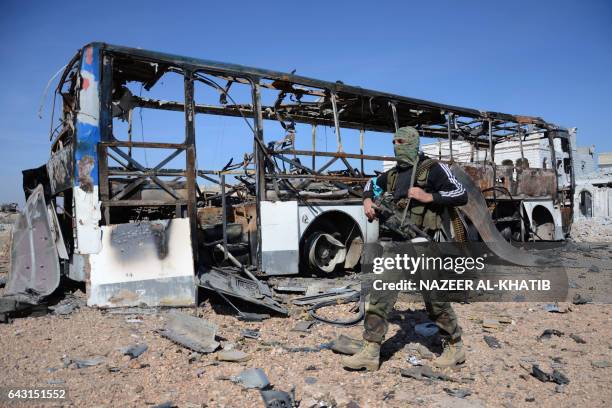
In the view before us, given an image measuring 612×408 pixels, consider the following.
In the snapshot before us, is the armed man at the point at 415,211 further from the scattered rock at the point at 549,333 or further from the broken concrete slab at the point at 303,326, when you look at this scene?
the scattered rock at the point at 549,333

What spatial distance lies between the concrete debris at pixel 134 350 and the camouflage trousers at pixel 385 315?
6.45 ft

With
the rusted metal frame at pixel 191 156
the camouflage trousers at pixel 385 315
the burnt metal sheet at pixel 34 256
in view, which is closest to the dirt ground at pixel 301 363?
the camouflage trousers at pixel 385 315

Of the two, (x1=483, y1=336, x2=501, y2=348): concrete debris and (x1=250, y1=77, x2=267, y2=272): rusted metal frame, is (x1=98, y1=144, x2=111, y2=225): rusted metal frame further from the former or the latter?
(x1=483, y1=336, x2=501, y2=348): concrete debris

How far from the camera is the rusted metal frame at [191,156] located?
17.6 feet

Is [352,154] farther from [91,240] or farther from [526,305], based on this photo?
[91,240]

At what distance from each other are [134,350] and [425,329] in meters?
2.77

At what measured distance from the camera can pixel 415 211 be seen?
3.53 metres

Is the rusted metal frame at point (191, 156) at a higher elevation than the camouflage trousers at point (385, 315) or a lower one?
higher

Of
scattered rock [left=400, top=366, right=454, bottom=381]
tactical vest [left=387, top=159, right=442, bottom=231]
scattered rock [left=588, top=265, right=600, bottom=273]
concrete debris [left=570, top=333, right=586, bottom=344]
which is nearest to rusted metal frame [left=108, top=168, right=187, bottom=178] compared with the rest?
tactical vest [left=387, top=159, right=442, bottom=231]

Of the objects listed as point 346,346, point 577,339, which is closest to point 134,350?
point 346,346

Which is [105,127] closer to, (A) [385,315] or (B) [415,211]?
(B) [415,211]

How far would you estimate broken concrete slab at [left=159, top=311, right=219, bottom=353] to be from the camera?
3.79 m

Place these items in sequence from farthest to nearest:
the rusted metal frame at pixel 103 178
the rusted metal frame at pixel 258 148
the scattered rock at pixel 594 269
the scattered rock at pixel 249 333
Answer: the scattered rock at pixel 594 269 → the rusted metal frame at pixel 258 148 → the rusted metal frame at pixel 103 178 → the scattered rock at pixel 249 333

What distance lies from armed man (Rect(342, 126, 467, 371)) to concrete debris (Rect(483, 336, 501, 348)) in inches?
24.2
